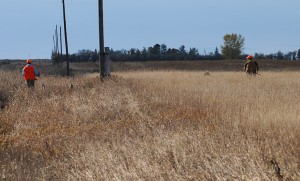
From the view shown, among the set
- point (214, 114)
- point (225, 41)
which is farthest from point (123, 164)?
point (225, 41)

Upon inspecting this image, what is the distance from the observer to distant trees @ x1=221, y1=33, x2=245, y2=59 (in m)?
89.2

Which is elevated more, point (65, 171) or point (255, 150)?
point (255, 150)

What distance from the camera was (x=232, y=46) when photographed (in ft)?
296

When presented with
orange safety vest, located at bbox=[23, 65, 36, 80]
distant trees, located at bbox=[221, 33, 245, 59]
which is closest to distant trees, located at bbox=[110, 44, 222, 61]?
distant trees, located at bbox=[221, 33, 245, 59]

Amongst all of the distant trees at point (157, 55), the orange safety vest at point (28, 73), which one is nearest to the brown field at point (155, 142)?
the orange safety vest at point (28, 73)

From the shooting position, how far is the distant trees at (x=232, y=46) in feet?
293

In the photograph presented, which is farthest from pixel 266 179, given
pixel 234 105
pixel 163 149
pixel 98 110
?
pixel 98 110

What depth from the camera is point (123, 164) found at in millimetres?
5039

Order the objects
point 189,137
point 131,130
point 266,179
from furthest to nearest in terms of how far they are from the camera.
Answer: point 131,130 → point 189,137 → point 266,179

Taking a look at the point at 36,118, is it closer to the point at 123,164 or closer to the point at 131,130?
the point at 131,130

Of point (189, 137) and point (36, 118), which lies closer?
point (189, 137)

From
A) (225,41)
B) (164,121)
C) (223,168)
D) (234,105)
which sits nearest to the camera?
(223,168)

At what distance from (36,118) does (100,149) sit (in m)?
3.62

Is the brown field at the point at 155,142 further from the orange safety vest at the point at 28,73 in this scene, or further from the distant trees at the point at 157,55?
the distant trees at the point at 157,55
